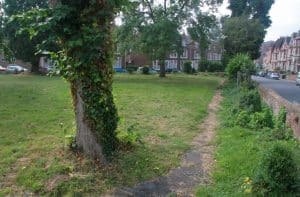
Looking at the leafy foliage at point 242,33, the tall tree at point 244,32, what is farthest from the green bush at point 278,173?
the tall tree at point 244,32

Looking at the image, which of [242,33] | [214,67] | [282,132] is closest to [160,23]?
[242,33]

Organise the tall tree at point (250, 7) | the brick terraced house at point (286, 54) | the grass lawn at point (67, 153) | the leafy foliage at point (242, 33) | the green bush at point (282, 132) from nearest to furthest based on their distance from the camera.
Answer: the grass lawn at point (67, 153) → the green bush at point (282, 132) → the leafy foliage at point (242, 33) → the tall tree at point (250, 7) → the brick terraced house at point (286, 54)

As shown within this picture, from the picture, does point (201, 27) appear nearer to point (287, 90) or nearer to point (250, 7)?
point (287, 90)

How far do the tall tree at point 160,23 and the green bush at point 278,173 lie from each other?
28342mm

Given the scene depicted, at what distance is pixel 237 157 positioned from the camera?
7.52 metres

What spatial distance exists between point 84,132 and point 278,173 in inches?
135

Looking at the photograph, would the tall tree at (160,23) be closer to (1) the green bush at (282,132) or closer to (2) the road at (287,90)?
(2) the road at (287,90)

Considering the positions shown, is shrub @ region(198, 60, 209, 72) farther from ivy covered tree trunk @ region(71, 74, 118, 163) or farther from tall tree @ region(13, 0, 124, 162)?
ivy covered tree trunk @ region(71, 74, 118, 163)

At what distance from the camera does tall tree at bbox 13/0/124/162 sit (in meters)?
6.63

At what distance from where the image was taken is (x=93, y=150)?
23.1 ft

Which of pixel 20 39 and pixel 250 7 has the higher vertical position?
pixel 250 7

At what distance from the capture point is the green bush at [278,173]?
5430 mm

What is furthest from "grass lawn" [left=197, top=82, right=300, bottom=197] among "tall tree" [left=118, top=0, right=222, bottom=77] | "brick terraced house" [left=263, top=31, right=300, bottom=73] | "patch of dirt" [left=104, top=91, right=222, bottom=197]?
"brick terraced house" [left=263, top=31, right=300, bottom=73]

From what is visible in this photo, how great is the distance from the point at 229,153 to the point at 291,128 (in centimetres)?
220
